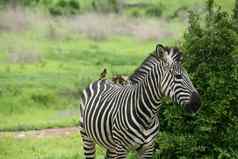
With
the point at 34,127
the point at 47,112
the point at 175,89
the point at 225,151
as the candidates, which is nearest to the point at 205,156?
the point at 225,151

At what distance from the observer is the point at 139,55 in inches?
1293

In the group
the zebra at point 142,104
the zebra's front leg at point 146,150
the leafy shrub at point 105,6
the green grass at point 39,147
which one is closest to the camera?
the zebra at point 142,104

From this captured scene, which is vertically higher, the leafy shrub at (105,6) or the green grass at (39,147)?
the leafy shrub at (105,6)

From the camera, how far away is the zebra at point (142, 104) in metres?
8.10

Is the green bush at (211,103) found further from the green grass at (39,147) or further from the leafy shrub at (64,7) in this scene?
the leafy shrub at (64,7)

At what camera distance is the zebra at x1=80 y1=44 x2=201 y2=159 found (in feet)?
26.6

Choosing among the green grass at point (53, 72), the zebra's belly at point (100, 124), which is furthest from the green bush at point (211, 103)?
the green grass at point (53, 72)

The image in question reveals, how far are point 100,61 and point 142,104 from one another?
71.5 ft

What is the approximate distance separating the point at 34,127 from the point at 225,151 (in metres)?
10.6

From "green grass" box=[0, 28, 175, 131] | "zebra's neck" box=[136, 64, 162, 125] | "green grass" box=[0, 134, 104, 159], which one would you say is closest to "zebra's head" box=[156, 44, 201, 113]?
"zebra's neck" box=[136, 64, 162, 125]

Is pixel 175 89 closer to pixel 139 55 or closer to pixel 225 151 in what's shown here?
pixel 225 151

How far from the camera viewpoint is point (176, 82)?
26.5 ft

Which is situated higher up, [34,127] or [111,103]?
[111,103]

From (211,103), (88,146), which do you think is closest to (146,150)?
(88,146)
